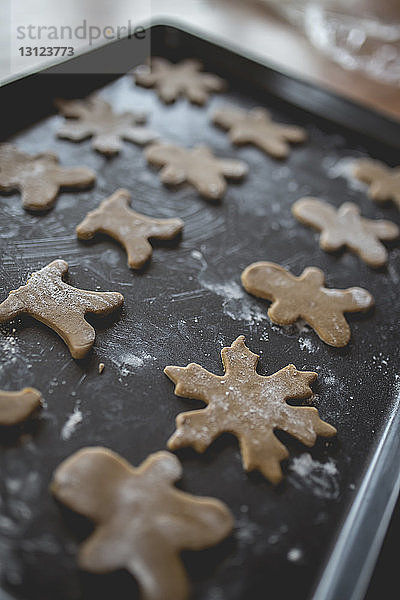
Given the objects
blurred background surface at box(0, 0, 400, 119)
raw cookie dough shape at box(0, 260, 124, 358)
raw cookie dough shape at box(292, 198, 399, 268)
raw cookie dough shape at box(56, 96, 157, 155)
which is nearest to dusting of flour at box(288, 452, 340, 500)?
raw cookie dough shape at box(0, 260, 124, 358)

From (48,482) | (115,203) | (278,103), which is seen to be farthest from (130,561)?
(278,103)

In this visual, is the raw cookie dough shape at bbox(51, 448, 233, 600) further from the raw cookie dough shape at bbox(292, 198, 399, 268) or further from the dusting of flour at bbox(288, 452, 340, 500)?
the raw cookie dough shape at bbox(292, 198, 399, 268)

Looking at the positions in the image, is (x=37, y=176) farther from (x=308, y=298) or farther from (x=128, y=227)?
(x=308, y=298)

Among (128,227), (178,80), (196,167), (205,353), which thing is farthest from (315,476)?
(178,80)

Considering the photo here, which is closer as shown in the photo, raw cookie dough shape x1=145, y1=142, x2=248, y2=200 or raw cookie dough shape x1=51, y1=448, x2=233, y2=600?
raw cookie dough shape x1=51, y1=448, x2=233, y2=600

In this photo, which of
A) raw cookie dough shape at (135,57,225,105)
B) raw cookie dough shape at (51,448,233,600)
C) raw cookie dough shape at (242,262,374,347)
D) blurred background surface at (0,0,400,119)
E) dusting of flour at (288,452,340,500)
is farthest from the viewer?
blurred background surface at (0,0,400,119)

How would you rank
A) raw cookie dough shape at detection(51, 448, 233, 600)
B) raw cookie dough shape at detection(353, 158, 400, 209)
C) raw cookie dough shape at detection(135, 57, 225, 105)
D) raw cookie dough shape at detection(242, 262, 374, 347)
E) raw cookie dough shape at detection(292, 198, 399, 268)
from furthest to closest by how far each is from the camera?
1. raw cookie dough shape at detection(135, 57, 225, 105)
2. raw cookie dough shape at detection(353, 158, 400, 209)
3. raw cookie dough shape at detection(292, 198, 399, 268)
4. raw cookie dough shape at detection(242, 262, 374, 347)
5. raw cookie dough shape at detection(51, 448, 233, 600)

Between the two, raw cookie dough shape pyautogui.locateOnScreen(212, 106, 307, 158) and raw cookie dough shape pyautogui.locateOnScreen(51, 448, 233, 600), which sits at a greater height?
raw cookie dough shape pyautogui.locateOnScreen(212, 106, 307, 158)
